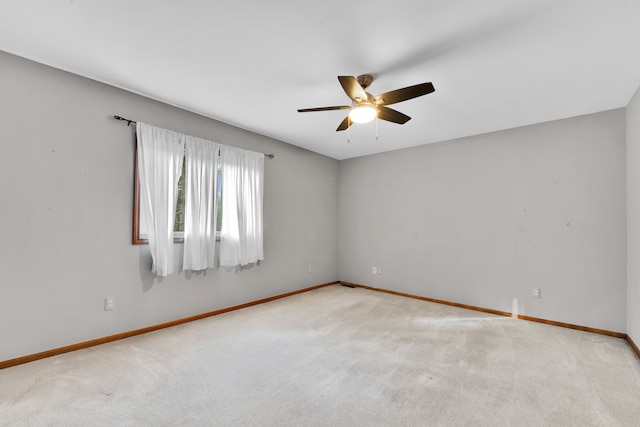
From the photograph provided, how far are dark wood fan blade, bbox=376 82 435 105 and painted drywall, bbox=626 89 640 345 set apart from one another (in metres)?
2.25

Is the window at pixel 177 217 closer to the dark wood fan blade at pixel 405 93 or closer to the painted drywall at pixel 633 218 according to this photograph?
the dark wood fan blade at pixel 405 93

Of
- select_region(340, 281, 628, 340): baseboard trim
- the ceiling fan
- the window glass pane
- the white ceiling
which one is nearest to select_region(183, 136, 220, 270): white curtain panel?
the window glass pane

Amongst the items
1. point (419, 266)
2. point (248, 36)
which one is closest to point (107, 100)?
point (248, 36)

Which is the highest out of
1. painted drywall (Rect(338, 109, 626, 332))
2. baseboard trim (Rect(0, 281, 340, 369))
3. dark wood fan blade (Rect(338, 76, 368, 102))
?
dark wood fan blade (Rect(338, 76, 368, 102))

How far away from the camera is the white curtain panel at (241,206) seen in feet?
12.3

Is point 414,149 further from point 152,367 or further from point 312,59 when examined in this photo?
point 152,367

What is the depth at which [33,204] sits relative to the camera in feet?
8.05

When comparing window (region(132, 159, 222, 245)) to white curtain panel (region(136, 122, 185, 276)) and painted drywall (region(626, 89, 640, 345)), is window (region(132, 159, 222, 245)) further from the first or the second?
painted drywall (region(626, 89, 640, 345))

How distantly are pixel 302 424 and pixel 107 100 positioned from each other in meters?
3.30

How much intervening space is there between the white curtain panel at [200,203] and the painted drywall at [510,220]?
2.64 metres

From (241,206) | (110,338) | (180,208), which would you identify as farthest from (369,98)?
(110,338)

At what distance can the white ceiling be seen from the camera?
1803 mm

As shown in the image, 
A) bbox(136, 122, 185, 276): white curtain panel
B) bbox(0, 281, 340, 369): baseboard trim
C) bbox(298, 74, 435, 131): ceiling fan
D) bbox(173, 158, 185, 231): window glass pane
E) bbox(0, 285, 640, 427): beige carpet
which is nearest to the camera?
bbox(0, 285, 640, 427): beige carpet

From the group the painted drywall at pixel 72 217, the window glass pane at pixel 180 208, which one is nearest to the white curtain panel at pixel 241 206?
the painted drywall at pixel 72 217
